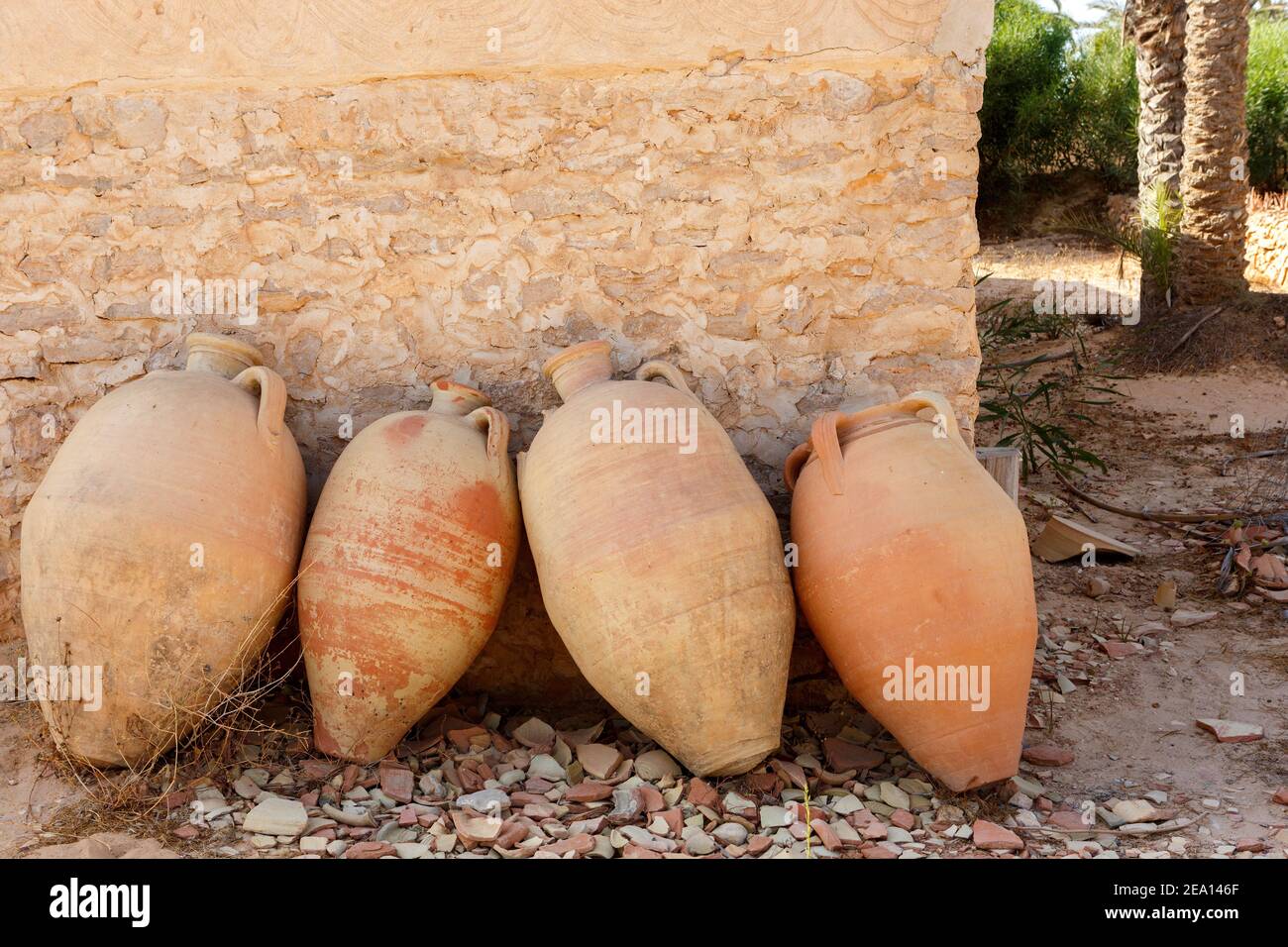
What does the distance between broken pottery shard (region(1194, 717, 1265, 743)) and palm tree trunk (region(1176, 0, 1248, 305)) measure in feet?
18.9

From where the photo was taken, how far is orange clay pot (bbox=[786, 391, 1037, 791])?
111 inches

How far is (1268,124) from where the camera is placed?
12125 millimetres

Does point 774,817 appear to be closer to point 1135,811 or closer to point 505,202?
point 1135,811

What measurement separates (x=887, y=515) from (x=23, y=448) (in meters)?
2.69

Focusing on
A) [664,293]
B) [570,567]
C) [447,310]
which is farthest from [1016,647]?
[447,310]

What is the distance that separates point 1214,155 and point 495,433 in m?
6.75

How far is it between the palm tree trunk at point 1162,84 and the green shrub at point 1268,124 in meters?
3.83

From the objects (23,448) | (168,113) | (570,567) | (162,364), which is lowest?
(570,567)

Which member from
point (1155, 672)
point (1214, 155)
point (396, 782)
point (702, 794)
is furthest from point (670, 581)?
point (1214, 155)

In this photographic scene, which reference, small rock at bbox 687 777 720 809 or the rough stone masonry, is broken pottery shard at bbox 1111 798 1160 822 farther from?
the rough stone masonry

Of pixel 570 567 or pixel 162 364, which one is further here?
Answer: pixel 162 364

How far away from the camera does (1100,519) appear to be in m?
5.48

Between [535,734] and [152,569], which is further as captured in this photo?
[535,734]

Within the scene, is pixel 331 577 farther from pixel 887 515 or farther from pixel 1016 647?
pixel 1016 647
